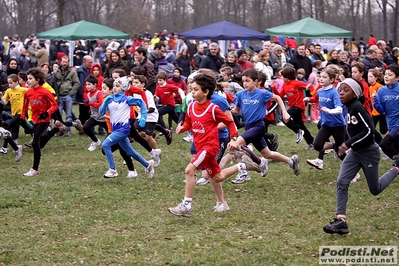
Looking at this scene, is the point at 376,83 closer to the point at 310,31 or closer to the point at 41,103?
the point at 41,103

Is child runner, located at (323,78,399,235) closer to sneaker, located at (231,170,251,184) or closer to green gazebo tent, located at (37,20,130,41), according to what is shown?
sneaker, located at (231,170,251,184)

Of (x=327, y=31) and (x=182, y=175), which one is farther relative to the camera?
(x=327, y=31)

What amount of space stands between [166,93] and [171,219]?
716 centimetres

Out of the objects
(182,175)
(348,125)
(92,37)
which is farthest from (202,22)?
(348,125)

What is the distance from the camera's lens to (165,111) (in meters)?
15.2

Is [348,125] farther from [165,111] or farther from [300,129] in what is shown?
[165,111]

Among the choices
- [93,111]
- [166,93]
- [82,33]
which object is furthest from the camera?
[82,33]

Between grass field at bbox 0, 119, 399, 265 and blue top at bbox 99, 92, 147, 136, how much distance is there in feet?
2.89

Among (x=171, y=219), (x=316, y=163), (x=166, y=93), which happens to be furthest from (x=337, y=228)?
(x=166, y=93)

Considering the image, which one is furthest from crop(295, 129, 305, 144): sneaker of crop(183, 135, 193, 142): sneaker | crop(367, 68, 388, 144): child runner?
crop(183, 135, 193, 142): sneaker

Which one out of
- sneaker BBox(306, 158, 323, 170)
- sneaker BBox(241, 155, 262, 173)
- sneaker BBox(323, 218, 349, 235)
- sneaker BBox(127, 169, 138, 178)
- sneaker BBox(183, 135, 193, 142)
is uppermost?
sneaker BBox(241, 155, 262, 173)

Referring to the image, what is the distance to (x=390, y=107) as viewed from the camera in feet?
33.8

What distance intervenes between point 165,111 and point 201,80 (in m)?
7.03

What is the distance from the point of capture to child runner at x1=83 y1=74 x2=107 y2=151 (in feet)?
45.1
